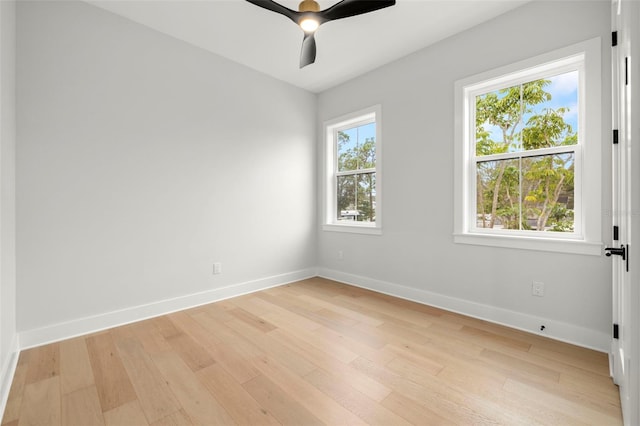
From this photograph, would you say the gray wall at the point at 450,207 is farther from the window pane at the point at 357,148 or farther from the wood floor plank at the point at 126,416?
the wood floor plank at the point at 126,416

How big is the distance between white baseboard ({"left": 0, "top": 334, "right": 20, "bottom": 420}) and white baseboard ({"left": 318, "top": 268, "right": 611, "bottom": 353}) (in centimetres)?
316

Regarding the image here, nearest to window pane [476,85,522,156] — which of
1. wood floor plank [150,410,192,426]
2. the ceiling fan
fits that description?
the ceiling fan

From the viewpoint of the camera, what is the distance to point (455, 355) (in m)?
2.08

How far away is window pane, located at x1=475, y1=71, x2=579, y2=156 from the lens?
2381mm

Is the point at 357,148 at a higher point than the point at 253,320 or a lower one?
higher

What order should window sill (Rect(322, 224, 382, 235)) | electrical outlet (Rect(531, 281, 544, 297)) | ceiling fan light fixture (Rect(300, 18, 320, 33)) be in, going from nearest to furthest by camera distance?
ceiling fan light fixture (Rect(300, 18, 320, 33)) → electrical outlet (Rect(531, 281, 544, 297)) → window sill (Rect(322, 224, 382, 235))

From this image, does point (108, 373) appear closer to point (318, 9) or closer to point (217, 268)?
point (217, 268)

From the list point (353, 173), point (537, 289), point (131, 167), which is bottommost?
point (537, 289)

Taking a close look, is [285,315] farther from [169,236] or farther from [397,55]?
[397,55]

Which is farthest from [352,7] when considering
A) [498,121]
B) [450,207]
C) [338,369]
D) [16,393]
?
[16,393]

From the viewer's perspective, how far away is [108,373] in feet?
6.20

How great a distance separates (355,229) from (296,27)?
239cm

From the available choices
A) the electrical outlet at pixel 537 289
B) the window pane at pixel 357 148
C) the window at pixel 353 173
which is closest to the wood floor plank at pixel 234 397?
the electrical outlet at pixel 537 289

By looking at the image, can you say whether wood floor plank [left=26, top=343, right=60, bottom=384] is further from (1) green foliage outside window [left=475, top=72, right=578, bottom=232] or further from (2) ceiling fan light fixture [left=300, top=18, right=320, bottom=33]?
(1) green foliage outside window [left=475, top=72, right=578, bottom=232]
